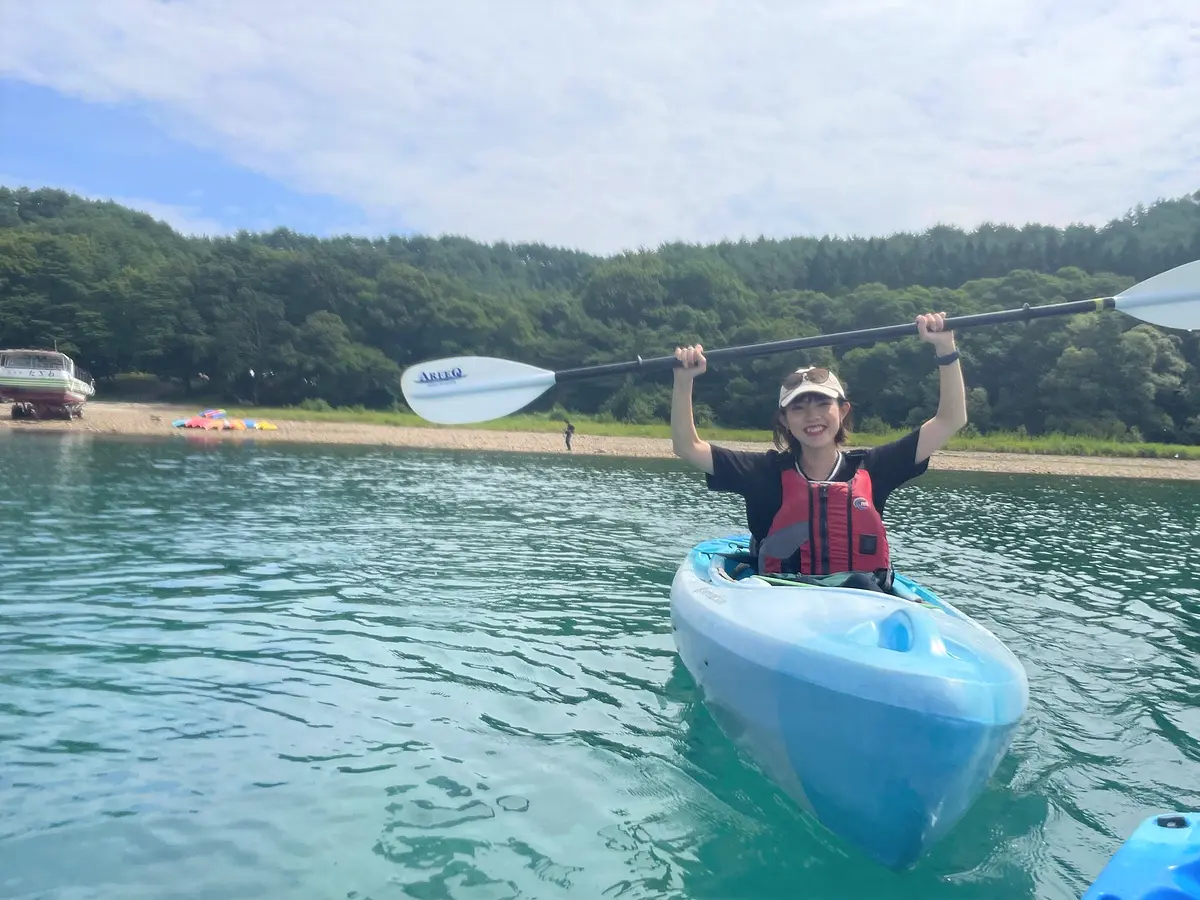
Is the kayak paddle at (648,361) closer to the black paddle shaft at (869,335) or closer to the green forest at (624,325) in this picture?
the black paddle shaft at (869,335)

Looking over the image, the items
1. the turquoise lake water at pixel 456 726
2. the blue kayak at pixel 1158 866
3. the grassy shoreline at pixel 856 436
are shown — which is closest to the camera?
the blue kayak at pixel 1158 866

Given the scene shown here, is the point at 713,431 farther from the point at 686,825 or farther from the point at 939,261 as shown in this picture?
the point at 686,825

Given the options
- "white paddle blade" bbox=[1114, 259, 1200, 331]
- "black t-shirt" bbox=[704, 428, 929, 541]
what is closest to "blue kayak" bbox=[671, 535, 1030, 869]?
"black t-shirt" bbox=[704, 428, 929, 541]

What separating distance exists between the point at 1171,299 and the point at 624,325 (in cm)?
5100

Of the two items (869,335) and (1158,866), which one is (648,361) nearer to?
(869,335)

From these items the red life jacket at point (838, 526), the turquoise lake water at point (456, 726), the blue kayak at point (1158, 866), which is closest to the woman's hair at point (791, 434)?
the red life jacket at point (838, 526)

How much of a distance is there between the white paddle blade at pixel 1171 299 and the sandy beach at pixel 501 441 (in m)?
22.6

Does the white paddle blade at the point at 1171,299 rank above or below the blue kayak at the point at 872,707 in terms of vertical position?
above

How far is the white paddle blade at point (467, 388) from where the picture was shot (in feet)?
21.3

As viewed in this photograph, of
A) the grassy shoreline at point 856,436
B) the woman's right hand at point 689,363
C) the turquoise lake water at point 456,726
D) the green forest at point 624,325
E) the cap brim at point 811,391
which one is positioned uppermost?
the green forest at point 624,325

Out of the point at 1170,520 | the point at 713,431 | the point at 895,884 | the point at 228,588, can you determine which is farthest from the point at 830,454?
the point at 713,431

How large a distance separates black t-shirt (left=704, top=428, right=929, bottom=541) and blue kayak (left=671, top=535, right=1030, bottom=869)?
2.26 feet

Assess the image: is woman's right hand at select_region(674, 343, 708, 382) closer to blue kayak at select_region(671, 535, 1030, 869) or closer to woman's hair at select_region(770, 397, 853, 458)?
woman's hair at select_region(770, 397, 853, 458)

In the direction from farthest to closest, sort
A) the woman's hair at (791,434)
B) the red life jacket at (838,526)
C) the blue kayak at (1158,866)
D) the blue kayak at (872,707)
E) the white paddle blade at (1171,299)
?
the white paddle blade at (1171,299) → the woman's hair at (791,434) → the red life jacket at (838,526) → the blue kayak at (872,707) → the blue kayak at (1158,866)
